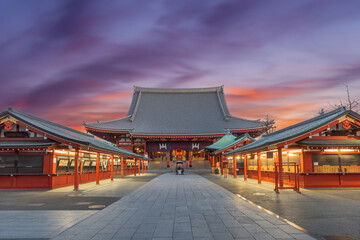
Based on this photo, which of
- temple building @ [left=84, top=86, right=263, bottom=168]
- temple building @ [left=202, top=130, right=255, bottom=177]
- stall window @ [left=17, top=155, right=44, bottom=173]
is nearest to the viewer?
stall window @ [left=17, top=155, right=44, bottom=173]

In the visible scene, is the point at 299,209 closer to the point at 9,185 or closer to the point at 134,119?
the point at 9,185

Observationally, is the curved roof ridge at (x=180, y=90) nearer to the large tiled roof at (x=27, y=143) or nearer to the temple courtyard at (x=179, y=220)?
the large tiled roof at (x=27, y=143)

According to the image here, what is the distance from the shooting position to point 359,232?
7.32m

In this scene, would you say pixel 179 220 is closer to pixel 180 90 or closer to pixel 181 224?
pixel 181 224

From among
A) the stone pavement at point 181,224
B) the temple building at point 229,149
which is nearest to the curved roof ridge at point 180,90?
the temple building at point 229,149

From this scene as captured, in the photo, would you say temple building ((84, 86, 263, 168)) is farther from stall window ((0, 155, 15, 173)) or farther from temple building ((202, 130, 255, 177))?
stall window ((0, 155, 15, 173))

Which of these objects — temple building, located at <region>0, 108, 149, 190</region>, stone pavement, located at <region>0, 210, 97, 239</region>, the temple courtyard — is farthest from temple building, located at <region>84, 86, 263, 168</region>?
stone pavement, located at <region>0, 210, 97, 239</region>

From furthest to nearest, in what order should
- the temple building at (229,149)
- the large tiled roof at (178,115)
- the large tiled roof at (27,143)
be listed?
the large tiled roof at (178,115)
the temple building at (229,149)
the large tiled roof at (27,143)

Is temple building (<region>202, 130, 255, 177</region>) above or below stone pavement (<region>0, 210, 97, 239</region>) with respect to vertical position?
above

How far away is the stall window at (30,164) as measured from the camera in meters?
19.0

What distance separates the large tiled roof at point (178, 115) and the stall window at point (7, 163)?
33940mm

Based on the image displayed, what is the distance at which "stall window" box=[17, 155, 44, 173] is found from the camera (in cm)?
1897

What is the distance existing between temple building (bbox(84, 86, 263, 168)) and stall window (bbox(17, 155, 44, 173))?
112 ft

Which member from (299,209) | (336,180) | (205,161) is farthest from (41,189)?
(205,161)
